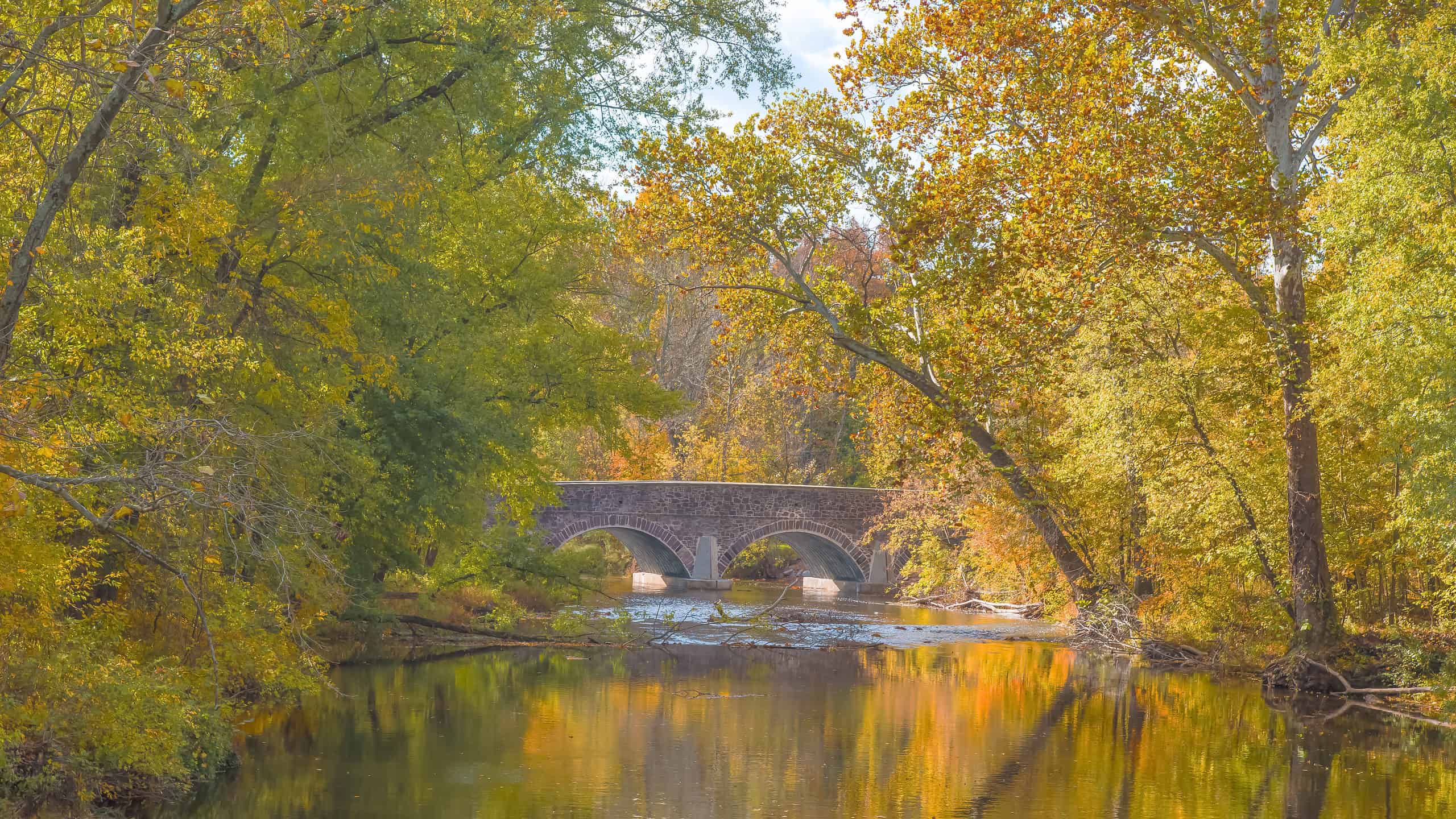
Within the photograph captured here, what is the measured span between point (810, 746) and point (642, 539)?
20.9m

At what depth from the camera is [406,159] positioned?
432 inches

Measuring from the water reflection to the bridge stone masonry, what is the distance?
14.2 metres

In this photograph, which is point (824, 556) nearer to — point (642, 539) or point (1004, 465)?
point (642, 539)

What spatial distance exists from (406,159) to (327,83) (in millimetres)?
855

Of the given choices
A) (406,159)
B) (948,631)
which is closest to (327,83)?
(406,159)

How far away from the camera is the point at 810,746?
36.4ft

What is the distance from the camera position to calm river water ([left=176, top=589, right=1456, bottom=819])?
8.95 meters

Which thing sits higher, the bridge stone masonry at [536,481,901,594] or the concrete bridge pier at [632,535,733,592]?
the bridge stone masonry at [536,481,901,594]

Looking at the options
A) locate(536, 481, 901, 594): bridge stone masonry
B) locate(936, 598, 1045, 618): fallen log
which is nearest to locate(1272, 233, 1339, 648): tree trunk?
locate(936, 598, 1045, 618): fallen log

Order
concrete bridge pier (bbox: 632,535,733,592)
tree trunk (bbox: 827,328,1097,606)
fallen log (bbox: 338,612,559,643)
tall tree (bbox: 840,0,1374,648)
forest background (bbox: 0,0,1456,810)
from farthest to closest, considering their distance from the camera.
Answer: concrete bridge pier (bbox: 632,535,733,592), fallen log (bbox: 338,612,559,643), tree trunk (bbox: 827,328,1097,606), tall tree (bbox: 840,0,1374,648), forest background (bbox: 0,0,1456,810)

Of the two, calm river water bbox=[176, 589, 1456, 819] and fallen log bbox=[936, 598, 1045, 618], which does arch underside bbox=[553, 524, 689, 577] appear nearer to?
fallen log bbox=[936, 598, 1045, 618]

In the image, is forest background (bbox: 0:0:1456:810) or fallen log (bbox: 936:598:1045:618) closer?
forest background (bbox: 0:0:1456:810)

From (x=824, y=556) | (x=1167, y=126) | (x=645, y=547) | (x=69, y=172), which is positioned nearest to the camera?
(x=69, y=172)

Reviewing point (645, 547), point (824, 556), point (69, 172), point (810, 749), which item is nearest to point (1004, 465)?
point (810, 749)
